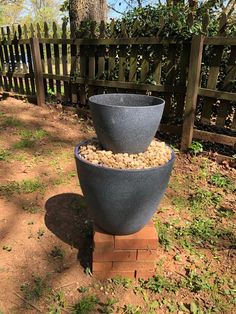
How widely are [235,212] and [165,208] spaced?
763 millimetres

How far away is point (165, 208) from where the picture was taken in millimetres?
3256

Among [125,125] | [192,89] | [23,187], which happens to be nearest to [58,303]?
[125,125]

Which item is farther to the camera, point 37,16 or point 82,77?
point 37,16

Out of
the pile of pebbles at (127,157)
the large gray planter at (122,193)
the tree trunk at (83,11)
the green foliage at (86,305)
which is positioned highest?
the tree trunk at (83,11)

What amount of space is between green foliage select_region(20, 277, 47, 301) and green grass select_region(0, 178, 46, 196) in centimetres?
131

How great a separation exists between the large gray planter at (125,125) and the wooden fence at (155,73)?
198cm

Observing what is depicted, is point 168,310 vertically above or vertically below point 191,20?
below

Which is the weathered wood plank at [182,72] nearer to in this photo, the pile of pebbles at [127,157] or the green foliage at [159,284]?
the pile of pebbles at [127,157]

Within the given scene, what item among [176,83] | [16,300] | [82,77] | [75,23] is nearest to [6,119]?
[82,77]

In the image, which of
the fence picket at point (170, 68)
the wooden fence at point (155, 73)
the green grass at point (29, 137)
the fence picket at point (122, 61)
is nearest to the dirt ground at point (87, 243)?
the green grass at point (29, 137)

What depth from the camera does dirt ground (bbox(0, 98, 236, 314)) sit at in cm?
219

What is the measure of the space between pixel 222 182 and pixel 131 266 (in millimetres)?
1899

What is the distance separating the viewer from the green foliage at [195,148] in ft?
13.8

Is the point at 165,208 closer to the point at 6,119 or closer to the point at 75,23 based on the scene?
the point at 6,119
